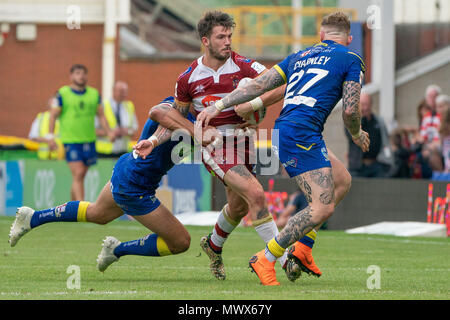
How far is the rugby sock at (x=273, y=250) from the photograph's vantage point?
28.4 feet

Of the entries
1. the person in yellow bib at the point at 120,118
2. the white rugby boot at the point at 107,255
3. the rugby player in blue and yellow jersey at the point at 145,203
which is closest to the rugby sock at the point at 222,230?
the rugby player in blue and yellow jersey at the point at 145,203

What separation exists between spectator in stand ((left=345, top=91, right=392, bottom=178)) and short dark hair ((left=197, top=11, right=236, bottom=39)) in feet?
27.1

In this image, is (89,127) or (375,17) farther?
(375,17)

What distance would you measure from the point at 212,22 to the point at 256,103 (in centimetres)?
84

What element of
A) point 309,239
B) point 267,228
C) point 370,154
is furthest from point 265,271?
point 370,154

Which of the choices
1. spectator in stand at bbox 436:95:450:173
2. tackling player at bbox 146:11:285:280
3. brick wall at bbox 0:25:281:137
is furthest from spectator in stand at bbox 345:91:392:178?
brick wall at bbox 0:25:281:137

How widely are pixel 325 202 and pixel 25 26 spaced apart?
19.5 metres

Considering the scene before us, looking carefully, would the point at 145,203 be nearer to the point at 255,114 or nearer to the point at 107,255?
the point at 107,255

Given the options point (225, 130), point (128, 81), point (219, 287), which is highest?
point (128, 81)

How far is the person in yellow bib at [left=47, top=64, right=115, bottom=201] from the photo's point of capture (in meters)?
17.5

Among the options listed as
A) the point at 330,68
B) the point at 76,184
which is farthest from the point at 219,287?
the point at 76,184

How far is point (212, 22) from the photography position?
945 cm

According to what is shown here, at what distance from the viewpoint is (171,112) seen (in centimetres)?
933

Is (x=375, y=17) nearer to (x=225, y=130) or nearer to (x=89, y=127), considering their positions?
(x=89, y=127)
